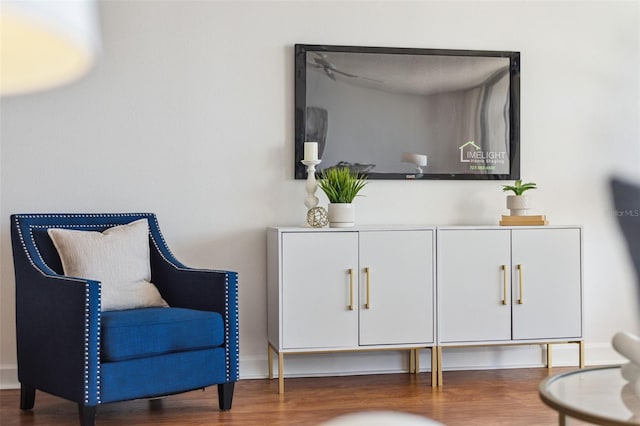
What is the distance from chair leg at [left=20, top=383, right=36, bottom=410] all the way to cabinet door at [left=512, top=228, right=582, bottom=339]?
7.29ft

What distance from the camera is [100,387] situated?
276 centimetres

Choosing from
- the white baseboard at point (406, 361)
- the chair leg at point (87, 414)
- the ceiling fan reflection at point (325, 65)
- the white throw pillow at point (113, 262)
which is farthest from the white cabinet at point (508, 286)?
the chair leg at point (87, 414)

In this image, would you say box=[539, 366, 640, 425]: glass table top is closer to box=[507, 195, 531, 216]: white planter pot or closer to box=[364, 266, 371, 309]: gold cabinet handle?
box=[364, 266, 371, 309]: gold cabinet handle

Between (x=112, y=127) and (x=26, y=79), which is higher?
(x=112, y=127)

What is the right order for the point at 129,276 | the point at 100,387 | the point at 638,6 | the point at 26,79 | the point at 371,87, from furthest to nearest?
the point at 638,6 → the point at 371,87 → the point at 129,276 → the point at 100,387 → the point at 26,79

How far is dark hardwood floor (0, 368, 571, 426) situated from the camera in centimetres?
303

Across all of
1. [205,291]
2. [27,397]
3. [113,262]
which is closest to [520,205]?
[205,291]

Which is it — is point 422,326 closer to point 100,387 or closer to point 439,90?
point 439,90

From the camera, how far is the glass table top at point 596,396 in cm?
171

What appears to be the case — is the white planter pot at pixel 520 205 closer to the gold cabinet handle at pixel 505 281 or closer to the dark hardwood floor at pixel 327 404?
the gold cabinet handle at pixel 505 281

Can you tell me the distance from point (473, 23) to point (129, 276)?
2.22 metres

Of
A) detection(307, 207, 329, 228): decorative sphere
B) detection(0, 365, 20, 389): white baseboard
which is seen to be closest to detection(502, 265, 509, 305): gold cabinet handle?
detection(307, 207, 329, 228): decorative sphere

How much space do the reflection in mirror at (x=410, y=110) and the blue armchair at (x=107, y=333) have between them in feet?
3.48

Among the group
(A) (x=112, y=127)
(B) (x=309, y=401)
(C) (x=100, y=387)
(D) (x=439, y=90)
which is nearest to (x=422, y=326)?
(B) (x=309, y=401)
